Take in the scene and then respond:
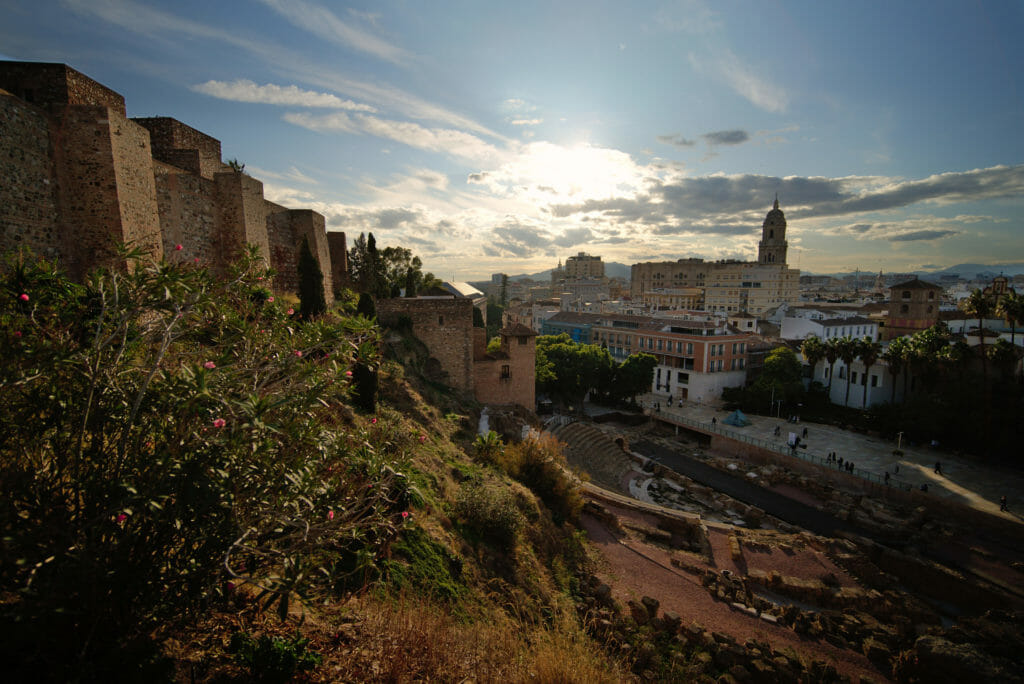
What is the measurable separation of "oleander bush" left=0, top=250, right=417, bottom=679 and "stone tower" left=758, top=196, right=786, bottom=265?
111242mm

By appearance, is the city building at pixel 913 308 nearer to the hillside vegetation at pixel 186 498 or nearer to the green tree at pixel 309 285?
the green tree at pixel 309 285

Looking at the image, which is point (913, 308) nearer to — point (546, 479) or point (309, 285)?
point (546, 479)

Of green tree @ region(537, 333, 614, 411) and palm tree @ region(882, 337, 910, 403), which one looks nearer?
palm tree @ region(882, 337, 910, 403)

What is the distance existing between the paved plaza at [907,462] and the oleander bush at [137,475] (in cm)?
2864

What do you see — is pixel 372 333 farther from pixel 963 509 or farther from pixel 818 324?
pixel 818 324

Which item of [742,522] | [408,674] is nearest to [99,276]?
[408,674]

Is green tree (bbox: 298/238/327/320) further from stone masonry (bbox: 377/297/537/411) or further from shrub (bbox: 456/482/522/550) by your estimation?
shrub (bbox: 456/482/522/550)

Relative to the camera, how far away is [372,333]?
5438mm

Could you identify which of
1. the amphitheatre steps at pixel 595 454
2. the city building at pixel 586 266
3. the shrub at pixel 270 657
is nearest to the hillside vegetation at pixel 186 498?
the shrub at pixel 270 657

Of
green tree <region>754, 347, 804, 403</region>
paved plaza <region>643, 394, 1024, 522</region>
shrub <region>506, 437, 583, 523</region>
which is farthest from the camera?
green tree <region>754, 347, 804, 403</region>

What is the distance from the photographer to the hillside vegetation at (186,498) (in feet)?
10.1

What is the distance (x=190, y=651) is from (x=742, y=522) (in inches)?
903

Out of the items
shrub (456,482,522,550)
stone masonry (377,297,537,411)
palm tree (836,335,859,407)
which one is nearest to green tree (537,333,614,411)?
stone masonry (377,297,537,411)

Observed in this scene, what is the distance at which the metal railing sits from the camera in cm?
2302
